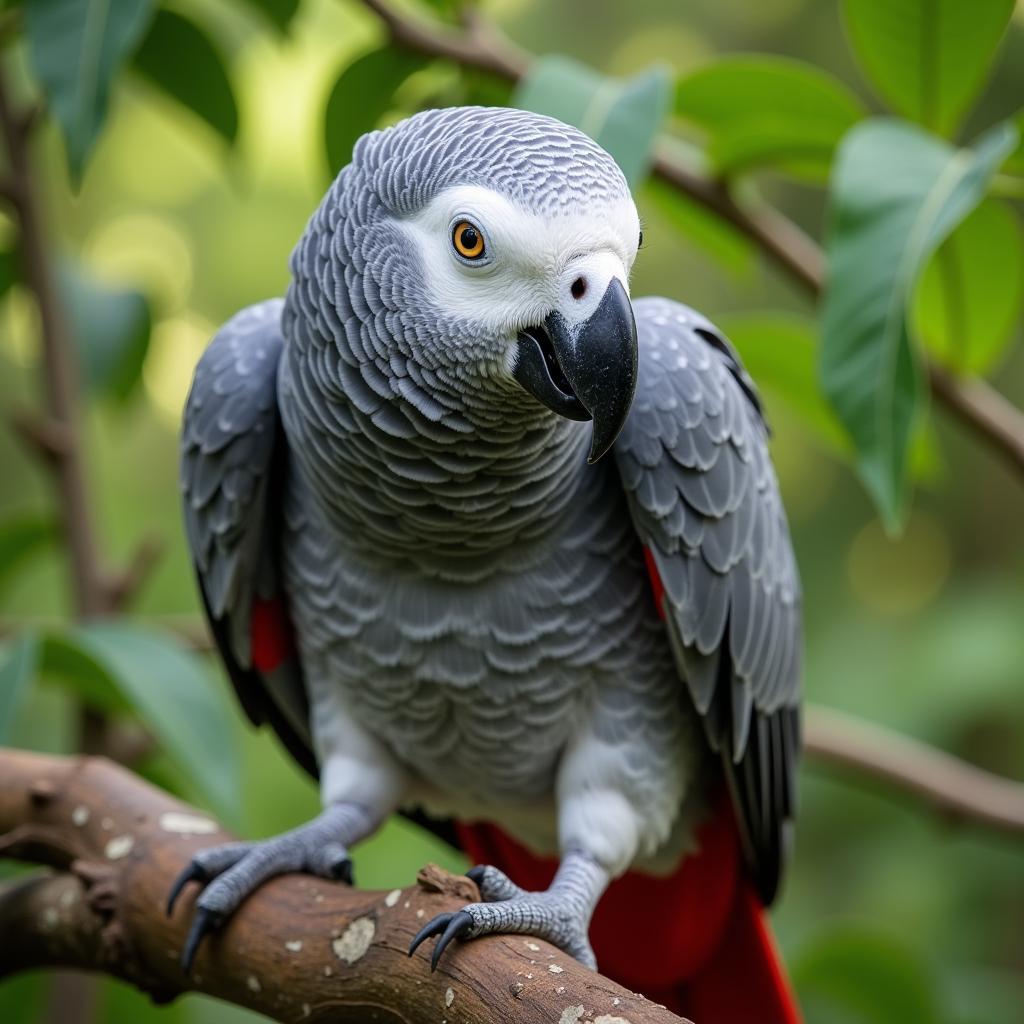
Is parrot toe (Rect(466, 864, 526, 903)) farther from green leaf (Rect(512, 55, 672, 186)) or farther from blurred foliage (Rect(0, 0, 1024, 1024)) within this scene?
green leaf (Rect(512, 55, 672, 186))

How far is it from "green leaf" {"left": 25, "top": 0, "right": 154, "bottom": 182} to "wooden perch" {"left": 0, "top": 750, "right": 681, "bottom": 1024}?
653mm

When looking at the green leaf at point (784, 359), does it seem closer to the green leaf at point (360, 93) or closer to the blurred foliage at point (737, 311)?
the blurred foliage at point (737, 311)

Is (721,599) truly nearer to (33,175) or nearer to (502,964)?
(502,964)

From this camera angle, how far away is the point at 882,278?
46.3 inches

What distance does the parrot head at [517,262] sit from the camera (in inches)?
33.9

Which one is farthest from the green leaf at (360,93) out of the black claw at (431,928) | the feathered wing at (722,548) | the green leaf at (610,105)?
the black claw at (431,928)

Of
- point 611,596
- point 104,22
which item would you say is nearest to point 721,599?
point 611,596

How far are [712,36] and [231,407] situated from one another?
2.88 m

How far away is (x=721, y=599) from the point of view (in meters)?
1.17

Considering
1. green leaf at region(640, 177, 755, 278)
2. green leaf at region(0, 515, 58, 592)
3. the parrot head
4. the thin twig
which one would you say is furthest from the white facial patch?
green leaf at region(0, 515, 58, 592)

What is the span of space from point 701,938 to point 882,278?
762 mm

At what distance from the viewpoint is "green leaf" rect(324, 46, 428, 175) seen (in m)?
1.50

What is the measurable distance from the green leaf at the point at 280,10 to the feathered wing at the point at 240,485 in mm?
494

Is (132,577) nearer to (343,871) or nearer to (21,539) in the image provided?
(21,539)
